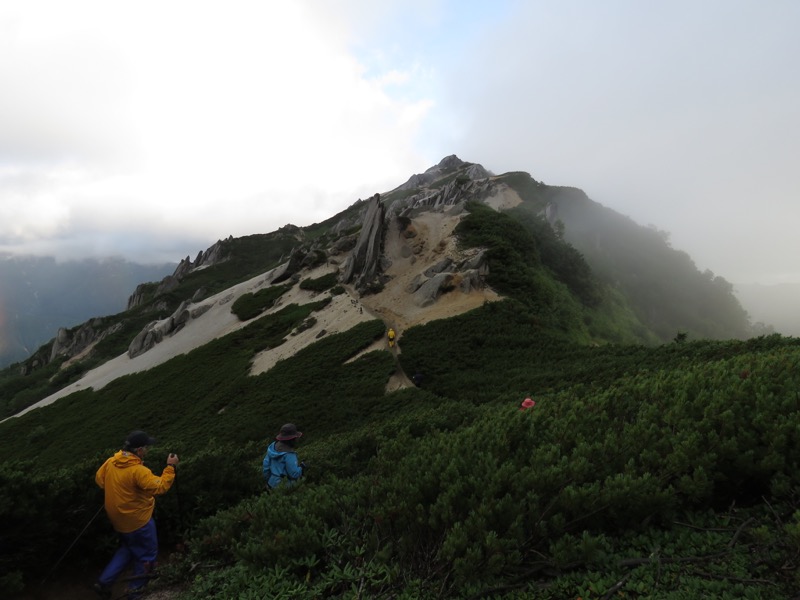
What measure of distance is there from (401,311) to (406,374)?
10.8m

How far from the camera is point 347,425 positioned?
2147 centimetres

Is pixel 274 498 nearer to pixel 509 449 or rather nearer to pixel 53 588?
Answer: pixel 53 588

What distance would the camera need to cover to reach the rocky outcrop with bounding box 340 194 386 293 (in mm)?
43000

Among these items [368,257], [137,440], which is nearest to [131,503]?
[137,440]

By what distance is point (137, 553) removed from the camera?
6641 mm

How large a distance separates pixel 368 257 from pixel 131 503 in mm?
38593

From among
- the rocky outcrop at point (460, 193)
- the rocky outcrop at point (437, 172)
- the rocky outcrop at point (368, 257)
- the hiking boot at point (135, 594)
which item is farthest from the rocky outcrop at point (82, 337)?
the rocky outcrop at point (437, 172)

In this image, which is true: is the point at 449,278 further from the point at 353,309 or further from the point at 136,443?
the point at 136,443

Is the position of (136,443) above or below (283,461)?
above

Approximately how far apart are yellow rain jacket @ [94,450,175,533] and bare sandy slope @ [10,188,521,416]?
731 inches

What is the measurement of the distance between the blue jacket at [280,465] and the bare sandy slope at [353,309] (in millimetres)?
16174

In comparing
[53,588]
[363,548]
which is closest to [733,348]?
[363,548]

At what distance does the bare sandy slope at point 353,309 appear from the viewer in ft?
112

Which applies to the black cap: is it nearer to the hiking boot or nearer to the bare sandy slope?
the hiking boot
